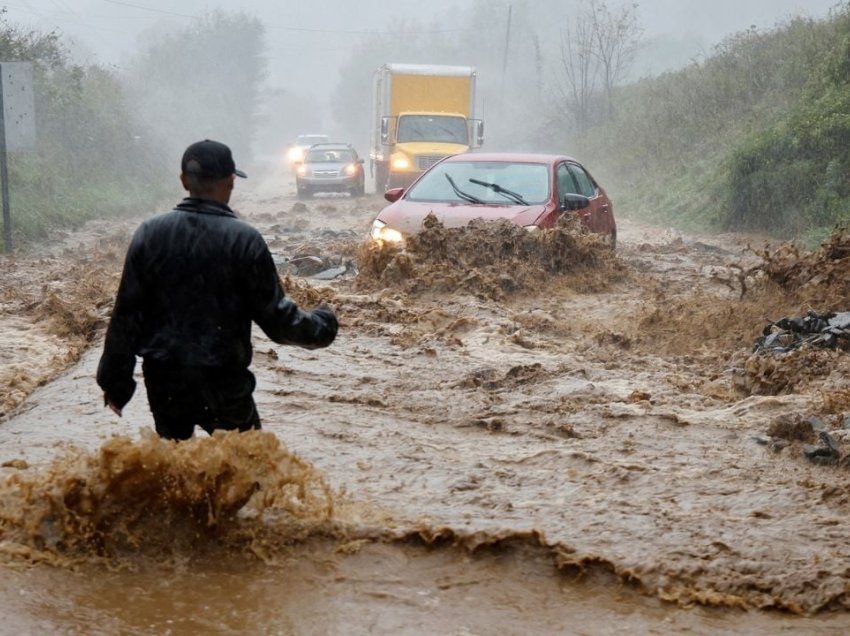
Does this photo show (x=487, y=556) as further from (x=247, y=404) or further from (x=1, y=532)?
(x=1, y=532)

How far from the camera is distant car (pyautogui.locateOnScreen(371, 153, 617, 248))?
11.9 m

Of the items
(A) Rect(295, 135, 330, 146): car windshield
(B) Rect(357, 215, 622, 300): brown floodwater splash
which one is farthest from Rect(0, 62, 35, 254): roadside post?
(A) Rect(295, 135, 330, 146): car windshield

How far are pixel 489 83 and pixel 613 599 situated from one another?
211 feet

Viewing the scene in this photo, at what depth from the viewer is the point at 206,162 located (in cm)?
416

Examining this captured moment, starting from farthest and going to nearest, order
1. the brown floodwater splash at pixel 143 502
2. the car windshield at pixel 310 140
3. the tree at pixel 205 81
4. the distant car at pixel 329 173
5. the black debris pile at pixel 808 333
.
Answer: the tree at pixel 205 81 < the car windshield at pixel 310 140 < the distant car at pixel 329 173 < the black debris pile at pixel 808 333 < the brown floodwater splash at pixel 143 502

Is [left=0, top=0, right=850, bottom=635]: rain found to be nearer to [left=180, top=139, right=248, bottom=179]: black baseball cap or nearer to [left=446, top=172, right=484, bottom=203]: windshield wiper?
[left=446, top=172, right=484, bottom=203]: windshield wiper

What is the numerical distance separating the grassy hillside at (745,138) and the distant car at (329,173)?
6.88 m

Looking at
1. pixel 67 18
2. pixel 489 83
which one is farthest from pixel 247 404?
pixel 67 18

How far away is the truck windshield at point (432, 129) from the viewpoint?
27.5 m

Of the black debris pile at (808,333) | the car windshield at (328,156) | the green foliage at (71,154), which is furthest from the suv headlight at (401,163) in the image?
the black debris pile at (808,333)

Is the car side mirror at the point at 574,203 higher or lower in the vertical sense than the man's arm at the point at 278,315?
higher

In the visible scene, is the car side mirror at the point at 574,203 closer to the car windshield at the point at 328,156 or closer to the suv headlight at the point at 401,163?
the suv headlight at the point at 401,163

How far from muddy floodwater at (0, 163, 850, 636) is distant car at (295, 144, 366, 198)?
20.0 meters

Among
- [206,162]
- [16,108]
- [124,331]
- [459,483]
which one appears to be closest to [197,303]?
[124,331]
